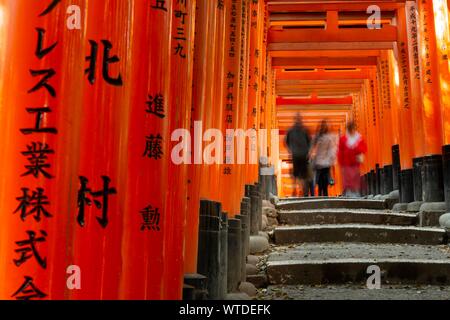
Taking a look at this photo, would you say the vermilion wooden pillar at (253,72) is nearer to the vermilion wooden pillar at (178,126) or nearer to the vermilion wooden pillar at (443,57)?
the vermilion wooden pillar at (443,57)

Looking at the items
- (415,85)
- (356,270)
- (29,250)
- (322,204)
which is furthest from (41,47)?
(415,85)

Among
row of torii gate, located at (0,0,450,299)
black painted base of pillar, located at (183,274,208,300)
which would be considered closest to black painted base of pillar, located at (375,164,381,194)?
row of torii gate, located at (0,0,450,299)

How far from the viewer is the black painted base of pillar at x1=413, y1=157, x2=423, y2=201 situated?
783cm

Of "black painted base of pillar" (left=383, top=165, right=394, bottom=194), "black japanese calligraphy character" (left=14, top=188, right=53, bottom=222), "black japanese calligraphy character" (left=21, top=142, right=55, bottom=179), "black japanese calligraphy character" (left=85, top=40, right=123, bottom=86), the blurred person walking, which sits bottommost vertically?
"black japanese calligraphy character" (left=14, top=188, right=53, bottom=222)

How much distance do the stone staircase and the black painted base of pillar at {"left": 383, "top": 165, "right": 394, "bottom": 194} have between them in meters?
→ 3.92

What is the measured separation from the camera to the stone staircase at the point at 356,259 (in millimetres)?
4476

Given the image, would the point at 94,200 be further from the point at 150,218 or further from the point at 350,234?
the point at 350,234

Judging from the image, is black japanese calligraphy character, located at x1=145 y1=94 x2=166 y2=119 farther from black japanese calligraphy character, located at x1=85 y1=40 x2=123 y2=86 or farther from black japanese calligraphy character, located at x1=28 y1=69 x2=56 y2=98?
black japanese calligraphy character, located at x1=28 y1=69 x2=56 y2=98

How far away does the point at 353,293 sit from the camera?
431 centimetres

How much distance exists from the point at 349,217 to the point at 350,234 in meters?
0.98

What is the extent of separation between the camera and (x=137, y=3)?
7.61ft

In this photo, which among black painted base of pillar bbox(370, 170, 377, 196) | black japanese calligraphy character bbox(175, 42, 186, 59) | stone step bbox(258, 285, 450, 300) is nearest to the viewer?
black japanese calligraphy character bbox(175, 42, 186, 59)
